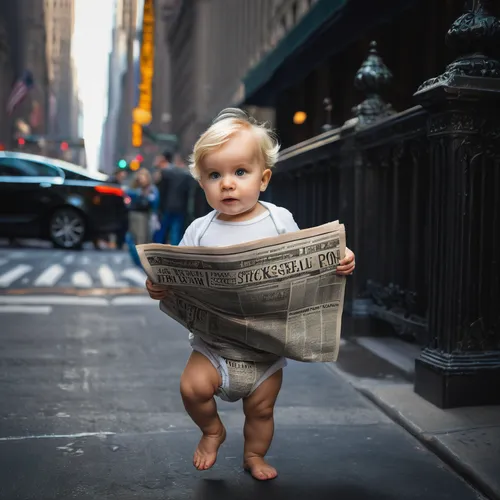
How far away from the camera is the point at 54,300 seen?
791 cm

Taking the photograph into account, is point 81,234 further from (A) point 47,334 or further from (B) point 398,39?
(A) point 47,334

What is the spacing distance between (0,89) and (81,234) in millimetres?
56264

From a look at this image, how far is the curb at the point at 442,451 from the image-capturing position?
288 cm

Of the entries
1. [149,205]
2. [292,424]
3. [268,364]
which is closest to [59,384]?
[292,424]

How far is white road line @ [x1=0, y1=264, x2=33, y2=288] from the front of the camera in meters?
9.45

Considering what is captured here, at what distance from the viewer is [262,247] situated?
2609 mm

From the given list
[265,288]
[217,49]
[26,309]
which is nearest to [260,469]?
[265,288]

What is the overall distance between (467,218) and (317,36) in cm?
767

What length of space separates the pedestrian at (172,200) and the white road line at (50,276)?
79.0 inches

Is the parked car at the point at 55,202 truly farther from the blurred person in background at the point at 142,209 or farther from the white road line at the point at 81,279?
the white road line at the point at 81,279

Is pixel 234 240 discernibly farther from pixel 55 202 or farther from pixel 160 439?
pixel 55 202

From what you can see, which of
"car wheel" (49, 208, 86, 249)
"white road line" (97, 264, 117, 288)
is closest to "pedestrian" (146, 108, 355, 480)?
"white road line" (97, 264, 117, 288)

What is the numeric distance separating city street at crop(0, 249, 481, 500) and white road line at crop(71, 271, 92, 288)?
3536mm

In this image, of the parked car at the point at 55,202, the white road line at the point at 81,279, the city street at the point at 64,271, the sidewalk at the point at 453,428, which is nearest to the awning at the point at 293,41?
the parked car at the point at 55,202
